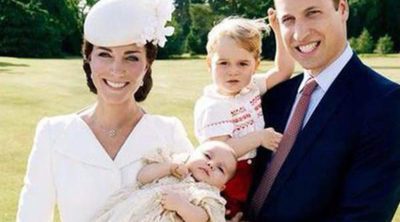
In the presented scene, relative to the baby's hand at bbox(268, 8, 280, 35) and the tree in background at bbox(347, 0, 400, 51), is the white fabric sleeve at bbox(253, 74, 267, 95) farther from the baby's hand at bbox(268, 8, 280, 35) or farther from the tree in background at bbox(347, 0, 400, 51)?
the tree in background at bbox(347, 0, 400, 51)

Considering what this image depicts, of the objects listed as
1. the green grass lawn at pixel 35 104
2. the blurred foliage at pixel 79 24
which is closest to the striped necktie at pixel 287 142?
the green grass lawn at pixel 35 104

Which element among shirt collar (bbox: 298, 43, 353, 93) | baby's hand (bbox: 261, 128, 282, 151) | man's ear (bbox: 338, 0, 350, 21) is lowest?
baby's hand (bbox: 261, 128, 282, 151)

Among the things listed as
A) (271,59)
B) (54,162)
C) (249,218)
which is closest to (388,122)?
(249,218)

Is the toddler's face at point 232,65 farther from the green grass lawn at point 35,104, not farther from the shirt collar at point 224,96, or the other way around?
the green grass lawn at point 35,104

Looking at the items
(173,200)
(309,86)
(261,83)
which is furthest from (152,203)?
(261,83)

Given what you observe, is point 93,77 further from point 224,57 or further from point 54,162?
point 224,57

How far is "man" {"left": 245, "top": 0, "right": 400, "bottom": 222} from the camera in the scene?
10.2ft

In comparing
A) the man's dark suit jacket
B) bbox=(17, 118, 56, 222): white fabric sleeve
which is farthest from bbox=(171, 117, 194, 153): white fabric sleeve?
bbox=(17, 118, 56, 222): white fabric sleeve

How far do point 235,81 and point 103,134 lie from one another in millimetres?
934

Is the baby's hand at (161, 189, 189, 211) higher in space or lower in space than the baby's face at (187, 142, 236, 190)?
lower

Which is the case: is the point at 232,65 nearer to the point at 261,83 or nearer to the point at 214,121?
the point at 261,83

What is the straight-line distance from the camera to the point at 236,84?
4.14 m

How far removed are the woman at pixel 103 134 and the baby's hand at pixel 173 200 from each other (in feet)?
0.88

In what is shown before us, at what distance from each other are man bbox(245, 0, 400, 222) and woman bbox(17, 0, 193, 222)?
0.64m
